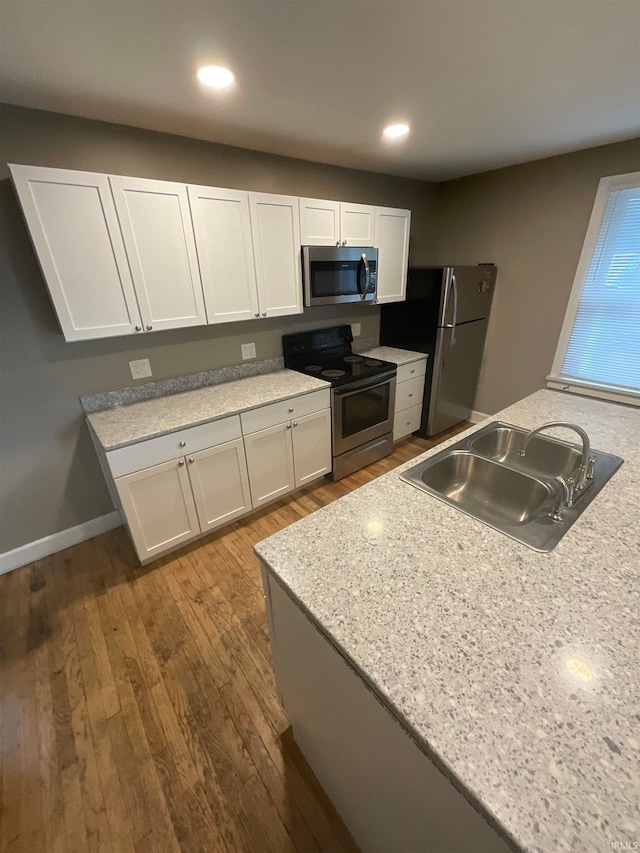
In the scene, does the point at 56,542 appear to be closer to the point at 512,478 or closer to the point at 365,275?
the point at 512,478

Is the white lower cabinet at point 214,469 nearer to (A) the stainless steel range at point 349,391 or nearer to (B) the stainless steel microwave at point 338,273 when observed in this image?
(A) the stainless steel range at point 349,391

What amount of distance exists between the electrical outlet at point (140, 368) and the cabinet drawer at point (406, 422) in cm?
204

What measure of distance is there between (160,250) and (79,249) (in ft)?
1.24

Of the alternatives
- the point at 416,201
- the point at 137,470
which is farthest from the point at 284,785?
the point at 416,201

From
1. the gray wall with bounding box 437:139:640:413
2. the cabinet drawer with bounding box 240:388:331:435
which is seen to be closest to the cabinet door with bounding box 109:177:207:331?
the cabinet drawer with bounding box 240:388:331:435

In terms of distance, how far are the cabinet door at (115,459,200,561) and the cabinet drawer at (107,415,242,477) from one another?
0.04 meters

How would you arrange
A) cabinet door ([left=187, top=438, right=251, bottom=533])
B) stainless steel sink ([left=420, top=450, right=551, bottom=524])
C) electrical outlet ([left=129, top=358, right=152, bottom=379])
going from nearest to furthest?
1. stainless steel sink ([left=420, top=450, right=551, bottom=524])
2. cabinet door ([left=187, top=438, right=251, bottom=533])
3. electrical outlet ([left=129, top=358, right=152, bottom=379])

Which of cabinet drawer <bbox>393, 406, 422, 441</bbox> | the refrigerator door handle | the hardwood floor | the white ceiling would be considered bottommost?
the hardwood floor

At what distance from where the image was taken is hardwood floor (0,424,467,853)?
1117 mm

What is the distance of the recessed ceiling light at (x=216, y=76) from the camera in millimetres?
1341

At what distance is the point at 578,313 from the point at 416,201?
1.82 m

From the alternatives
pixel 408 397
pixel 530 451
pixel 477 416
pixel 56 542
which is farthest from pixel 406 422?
pixel 56 542

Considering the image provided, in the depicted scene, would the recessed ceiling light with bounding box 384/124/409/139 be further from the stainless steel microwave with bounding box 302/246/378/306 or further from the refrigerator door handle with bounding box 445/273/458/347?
the refrigerator door handle with bounding box 445/273/458/347

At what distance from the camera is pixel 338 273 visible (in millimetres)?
2566
